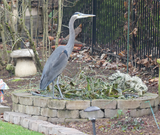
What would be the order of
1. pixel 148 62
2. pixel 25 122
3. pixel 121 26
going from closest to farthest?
pixel 25 122, pixel 148 62, pixel 121 26

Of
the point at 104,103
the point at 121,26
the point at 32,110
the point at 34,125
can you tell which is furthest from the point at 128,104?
the point at 121,26

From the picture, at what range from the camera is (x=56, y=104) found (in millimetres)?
5684

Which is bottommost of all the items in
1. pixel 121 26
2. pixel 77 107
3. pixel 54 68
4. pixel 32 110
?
pixel 32 110

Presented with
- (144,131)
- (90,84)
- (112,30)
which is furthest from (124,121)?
(112,30)

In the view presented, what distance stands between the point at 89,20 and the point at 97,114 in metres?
7.28

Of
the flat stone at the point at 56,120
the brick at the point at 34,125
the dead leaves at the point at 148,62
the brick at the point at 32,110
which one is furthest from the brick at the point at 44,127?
the dead leaves at the point at 148,62

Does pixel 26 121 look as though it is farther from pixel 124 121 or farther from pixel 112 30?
pixel 112 30

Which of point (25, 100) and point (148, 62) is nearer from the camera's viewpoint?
point (25, 100)

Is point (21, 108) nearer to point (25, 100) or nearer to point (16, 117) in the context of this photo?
point (25, 100)

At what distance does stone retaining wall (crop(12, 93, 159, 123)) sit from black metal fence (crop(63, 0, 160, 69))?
304 centimetres

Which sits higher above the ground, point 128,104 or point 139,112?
point 128,104

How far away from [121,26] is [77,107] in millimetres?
5410

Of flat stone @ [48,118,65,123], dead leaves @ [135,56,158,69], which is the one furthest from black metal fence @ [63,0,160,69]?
flat stone @ [48,118,65,123]

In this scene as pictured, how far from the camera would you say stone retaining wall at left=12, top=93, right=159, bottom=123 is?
5.60 m
